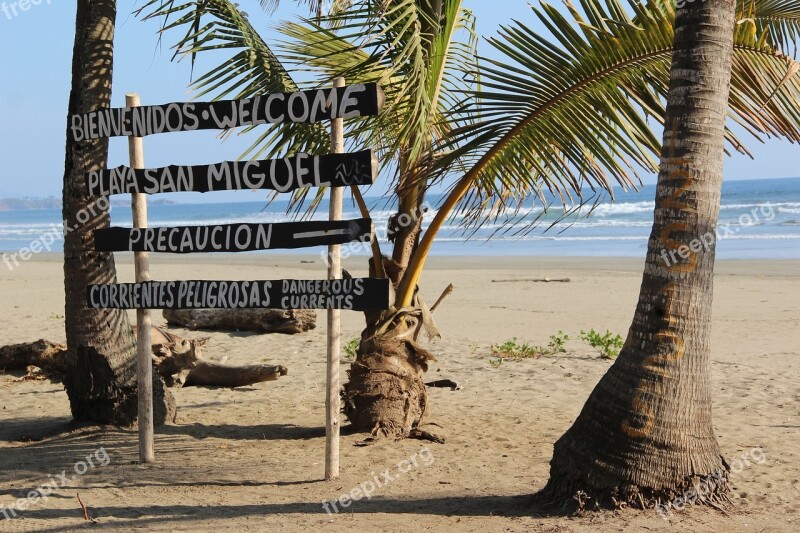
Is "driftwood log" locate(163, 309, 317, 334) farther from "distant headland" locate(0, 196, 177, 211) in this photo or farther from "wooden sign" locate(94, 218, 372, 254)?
"distant headland" locate(0, 196, 177, 211)

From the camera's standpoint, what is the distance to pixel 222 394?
7.82m

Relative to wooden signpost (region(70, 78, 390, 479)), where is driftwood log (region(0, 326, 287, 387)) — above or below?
below

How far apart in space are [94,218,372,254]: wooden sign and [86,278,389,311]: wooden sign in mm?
222

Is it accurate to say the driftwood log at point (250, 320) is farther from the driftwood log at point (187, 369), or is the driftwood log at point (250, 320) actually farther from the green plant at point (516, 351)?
the green plant at point (516, 351)

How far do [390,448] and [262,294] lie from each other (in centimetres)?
153

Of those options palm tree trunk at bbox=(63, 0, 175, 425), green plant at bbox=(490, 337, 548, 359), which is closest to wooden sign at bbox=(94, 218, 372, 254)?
palm tree trunk at bbox=(63, 0, 175, 425)

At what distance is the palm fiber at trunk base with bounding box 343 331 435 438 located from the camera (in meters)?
5.93

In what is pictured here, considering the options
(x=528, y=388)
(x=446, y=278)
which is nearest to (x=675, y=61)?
(x=528, y=388)

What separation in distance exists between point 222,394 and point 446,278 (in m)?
12.1

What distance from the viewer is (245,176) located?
5051 mm

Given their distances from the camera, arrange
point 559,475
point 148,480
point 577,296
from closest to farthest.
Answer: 1. point 559,475
2. point 148,480
3. point 577,296

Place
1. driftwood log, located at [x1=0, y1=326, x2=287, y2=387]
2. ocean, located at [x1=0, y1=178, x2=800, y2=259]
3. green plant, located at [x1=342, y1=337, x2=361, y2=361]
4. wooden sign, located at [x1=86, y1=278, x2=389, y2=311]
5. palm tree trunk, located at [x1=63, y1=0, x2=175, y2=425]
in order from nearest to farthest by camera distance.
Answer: wooden sign, located at [x1=86, y1=278, x2=389, y2=311] < palm tree trunk, located at [x1=63, y1=0, x2=175, y2=425] < driftwood log, located at [x1=0, y1=326, x2=287, y2=387] < green plant, located at [x1=342, y1=337, x2=361, y2=361] < ocean, located at [x1=0, y1=178, x2=800, y2=259]

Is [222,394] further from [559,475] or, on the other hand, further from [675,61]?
[675,61]

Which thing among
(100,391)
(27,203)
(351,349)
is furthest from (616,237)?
(27,203)
